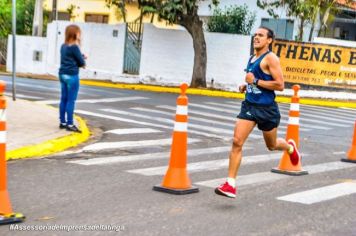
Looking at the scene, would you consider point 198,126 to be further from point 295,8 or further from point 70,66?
point 295,8

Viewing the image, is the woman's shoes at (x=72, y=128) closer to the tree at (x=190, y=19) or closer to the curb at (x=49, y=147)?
the curb at (x=49, y=147)

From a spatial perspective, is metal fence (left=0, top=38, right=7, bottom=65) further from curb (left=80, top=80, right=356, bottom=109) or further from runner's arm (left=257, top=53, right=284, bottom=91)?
runner's arm (left=257, top=53, right=284, bottom=91)

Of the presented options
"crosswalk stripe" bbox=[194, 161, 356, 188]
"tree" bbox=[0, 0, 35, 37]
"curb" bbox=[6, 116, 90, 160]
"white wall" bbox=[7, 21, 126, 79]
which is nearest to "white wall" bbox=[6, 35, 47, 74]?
"white wall" bbox=[7, 21, 126, 79]

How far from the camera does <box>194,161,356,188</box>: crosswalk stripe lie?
8117 millimetres

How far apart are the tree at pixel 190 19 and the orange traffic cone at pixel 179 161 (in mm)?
17981

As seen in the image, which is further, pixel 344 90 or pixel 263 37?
pixel 344 90

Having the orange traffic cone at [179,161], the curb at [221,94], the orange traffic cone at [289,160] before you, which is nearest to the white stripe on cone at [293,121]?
the orange traffic cone at [289,160]

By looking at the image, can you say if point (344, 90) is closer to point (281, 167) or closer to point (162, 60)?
point (162, 60)

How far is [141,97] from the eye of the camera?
66.8ft

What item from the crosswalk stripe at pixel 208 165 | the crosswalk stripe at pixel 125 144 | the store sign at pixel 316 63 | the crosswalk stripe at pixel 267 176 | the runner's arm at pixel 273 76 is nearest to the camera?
the runner's arm at pixel 273 76

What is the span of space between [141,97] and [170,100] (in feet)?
2.92

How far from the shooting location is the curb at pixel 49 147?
364 inches

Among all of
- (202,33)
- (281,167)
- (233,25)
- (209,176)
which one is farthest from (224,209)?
(233,25)

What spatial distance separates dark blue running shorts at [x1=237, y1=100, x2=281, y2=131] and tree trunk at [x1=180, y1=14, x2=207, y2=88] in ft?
61.0
